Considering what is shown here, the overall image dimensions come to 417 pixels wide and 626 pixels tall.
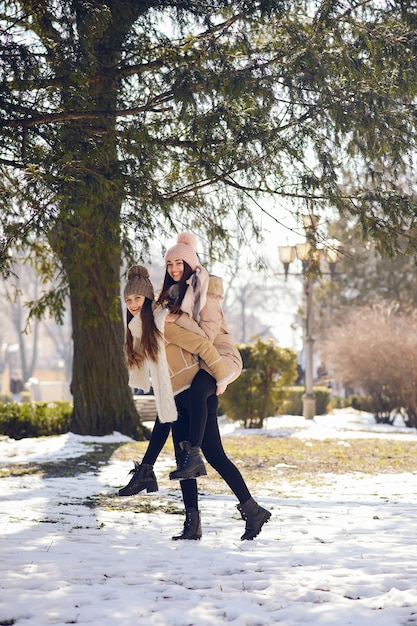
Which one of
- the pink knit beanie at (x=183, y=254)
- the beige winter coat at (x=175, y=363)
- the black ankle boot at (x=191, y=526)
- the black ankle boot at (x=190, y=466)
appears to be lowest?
the black ankle boot at (x=191, y=526)

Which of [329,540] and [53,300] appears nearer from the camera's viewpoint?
[329,540]

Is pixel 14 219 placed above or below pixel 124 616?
above

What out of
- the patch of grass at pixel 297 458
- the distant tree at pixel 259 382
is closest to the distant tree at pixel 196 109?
the patch of grass at pixel 297 458

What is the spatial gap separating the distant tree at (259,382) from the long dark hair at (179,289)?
1209cm

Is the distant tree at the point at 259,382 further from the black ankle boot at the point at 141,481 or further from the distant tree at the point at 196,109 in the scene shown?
the black ankle boot at the point at 141,481

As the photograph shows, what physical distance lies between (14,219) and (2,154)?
0.58 metres

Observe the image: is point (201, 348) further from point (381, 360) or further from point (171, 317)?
point (381, 360)

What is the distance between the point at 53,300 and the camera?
37.3ft

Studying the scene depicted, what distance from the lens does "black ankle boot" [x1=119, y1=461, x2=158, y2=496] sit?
538 cm

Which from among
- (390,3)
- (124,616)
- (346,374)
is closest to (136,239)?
(390,3)

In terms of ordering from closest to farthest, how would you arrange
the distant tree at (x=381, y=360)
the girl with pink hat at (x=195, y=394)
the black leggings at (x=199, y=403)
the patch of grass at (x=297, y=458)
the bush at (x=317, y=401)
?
the black leggings at (x=199, y=403)
the girl with pink hat at (x=195, y=394)
the patch of grass at (x=297, y=458)
the distant tree at (x=381, y=360)
the bush at (x=317, y=401)

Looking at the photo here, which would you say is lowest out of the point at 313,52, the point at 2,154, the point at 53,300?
the point at 53,300

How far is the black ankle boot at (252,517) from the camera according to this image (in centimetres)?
542

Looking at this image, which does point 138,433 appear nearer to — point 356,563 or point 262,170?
point 262,170
